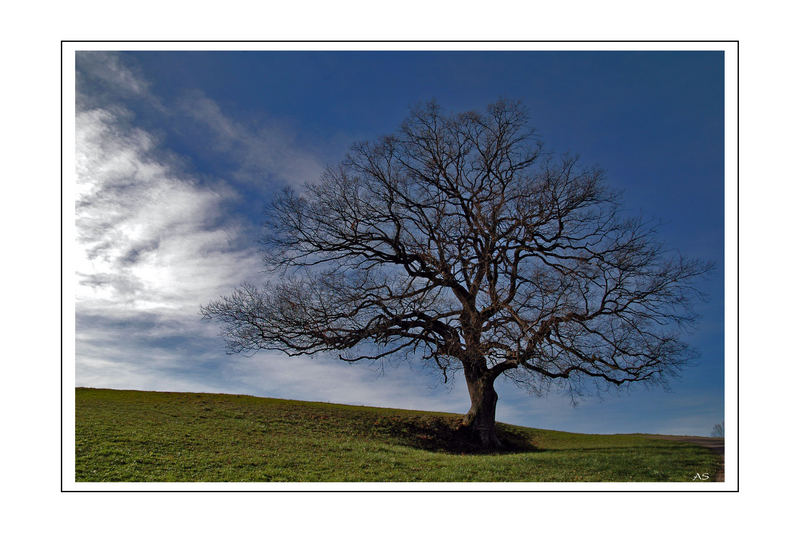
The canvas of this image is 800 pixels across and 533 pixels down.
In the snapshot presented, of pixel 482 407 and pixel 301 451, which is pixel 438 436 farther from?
pixel 301 451

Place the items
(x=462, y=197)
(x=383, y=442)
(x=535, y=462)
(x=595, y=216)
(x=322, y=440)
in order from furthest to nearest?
(x=462, y=197) → (x=595, y=216) → (x=383, y=442) → (x=322, y=440) → (x=535, y=462)

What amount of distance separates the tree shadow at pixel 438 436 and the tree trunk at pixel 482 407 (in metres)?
0.32

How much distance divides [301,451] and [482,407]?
8.78m

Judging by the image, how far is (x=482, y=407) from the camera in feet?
70.9

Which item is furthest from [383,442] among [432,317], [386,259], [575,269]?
[575,269]

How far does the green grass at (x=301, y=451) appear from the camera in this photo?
13.2m

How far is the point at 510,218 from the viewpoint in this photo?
2008 centimetres

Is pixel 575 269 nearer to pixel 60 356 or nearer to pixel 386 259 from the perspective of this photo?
pixel 386 259

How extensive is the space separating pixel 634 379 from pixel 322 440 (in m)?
12.0

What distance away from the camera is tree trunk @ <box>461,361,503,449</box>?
21.5 m

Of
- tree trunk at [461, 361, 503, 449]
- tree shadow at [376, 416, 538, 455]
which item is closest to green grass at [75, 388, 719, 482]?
tree shadow at [376, 416, 538, 455]

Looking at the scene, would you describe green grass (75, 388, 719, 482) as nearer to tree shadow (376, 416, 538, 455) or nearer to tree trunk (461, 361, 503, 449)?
tree shadow (376, 416, 538, 455)

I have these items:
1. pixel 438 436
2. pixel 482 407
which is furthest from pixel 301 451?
pixel 482 407

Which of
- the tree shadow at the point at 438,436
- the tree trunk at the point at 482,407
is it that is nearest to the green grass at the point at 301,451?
the tree shadow at the point at 438,436
